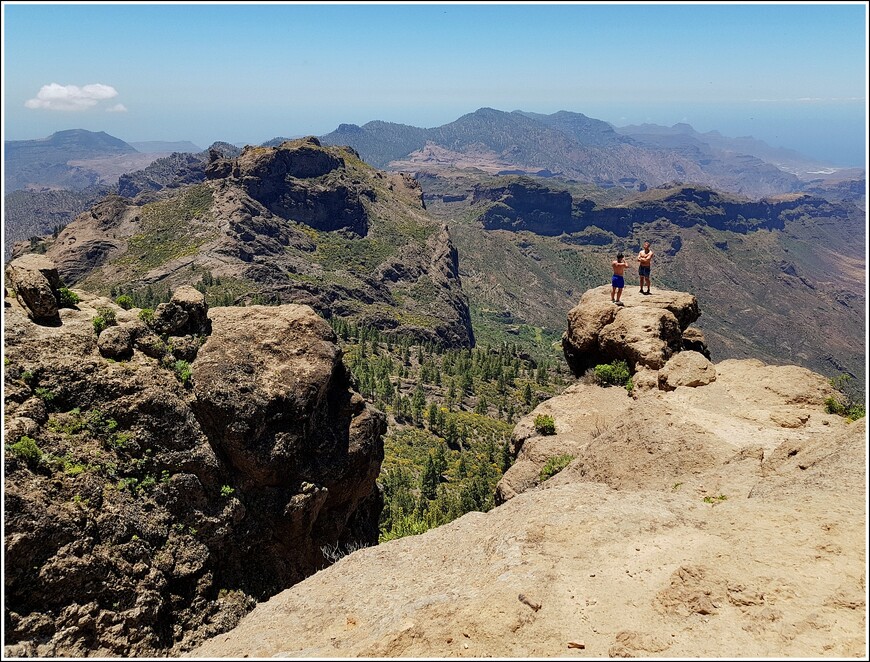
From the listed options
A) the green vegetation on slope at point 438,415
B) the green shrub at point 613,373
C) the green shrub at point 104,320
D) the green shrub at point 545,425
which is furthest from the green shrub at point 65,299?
the green shrub at point 613,373

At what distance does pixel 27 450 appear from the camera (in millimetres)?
16703

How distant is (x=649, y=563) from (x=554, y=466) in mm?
12091

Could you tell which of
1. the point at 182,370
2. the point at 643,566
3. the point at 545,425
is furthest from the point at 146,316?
the point at 643,566

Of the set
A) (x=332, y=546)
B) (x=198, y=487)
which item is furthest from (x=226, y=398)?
(x=332, y=546)

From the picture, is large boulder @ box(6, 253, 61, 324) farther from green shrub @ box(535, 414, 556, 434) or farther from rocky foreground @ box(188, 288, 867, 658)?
green shrub @ box(535, 414, 556, 434)

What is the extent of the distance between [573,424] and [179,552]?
20.7 m

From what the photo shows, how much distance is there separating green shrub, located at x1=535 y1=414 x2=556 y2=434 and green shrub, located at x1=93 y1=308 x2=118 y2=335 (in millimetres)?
21944

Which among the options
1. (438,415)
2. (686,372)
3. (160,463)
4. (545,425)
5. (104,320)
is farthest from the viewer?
(438,415)

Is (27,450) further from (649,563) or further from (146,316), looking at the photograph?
(649,563)

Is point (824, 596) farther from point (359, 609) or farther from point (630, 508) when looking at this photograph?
point (359, 609)

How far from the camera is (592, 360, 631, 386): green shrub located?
107 feet

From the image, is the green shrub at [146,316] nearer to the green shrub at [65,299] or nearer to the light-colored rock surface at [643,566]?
the green shrub at [65,299]

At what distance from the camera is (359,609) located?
16031 mm

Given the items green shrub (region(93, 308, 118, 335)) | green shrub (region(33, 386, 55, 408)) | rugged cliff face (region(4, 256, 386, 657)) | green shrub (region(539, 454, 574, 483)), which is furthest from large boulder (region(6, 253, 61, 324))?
green shrub (region(539, 454, 574, 483))
